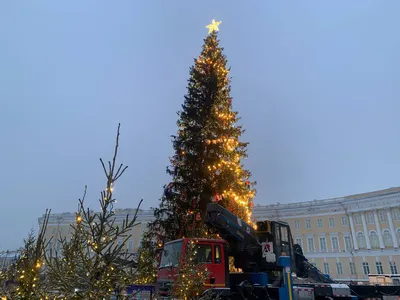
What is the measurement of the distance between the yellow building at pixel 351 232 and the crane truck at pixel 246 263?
5212cm

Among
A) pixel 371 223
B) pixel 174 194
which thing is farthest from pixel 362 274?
pixel 174 194

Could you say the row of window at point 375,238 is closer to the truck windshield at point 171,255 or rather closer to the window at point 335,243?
the window at point 335,243

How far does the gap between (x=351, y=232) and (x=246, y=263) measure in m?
56.4

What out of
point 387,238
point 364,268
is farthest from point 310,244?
point 387,238

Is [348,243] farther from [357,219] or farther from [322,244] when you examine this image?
[357,219]

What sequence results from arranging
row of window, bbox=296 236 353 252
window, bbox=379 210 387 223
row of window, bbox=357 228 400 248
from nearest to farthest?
1. row of window, bbox=357 228 400 248
2. window, bbox=379 210 387 223
3. row of window, bbox=296 236 353 252

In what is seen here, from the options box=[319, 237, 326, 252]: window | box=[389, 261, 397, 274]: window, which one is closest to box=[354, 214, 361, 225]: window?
box=[319, 237, 326, 252]: window

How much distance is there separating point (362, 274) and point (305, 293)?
183ft

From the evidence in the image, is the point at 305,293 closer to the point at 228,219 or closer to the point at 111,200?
the point at 228,219

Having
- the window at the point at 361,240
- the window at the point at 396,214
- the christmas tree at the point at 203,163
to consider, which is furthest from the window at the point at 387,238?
the christmas tree at the point at 203,163

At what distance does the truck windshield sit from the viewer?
9133mm

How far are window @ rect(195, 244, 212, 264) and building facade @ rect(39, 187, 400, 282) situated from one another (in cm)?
5065

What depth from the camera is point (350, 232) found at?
5775 centimetres

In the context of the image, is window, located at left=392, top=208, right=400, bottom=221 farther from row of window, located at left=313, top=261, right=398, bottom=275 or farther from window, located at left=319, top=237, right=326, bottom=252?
window, located at left=319, top=237, right=326, bottom=252
